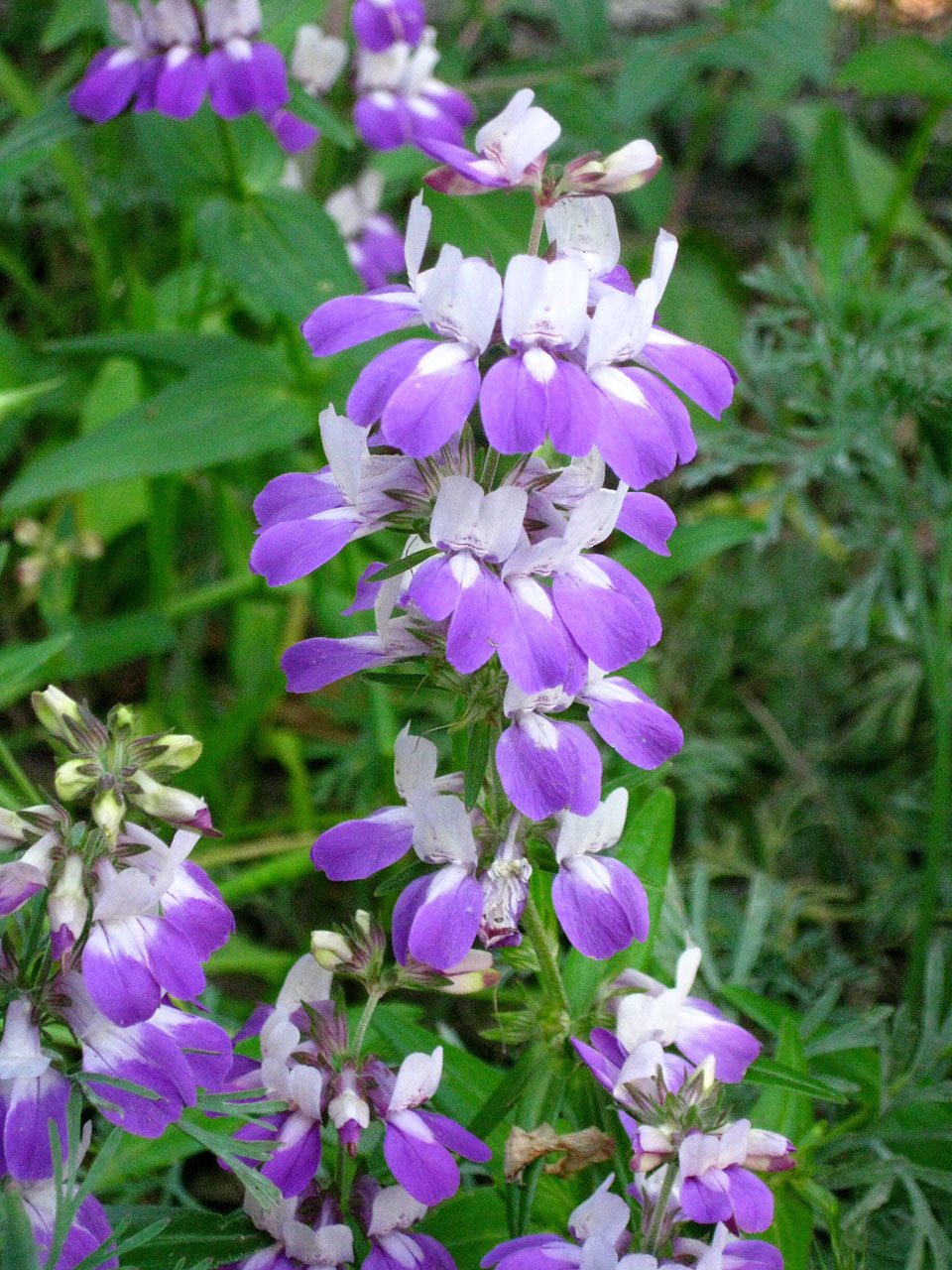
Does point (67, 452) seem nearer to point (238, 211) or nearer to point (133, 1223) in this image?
point (238, 211)

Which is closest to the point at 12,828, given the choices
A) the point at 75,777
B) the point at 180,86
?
the point at 75,777

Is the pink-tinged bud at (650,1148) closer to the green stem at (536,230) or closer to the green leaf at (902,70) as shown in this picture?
the green stem at (536,230)

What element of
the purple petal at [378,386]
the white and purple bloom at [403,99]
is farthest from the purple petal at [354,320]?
the white and purple bloom at [403,99]

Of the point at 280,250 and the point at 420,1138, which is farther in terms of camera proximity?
the point at 280,250

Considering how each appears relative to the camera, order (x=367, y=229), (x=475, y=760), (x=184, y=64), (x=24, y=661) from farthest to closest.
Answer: (x=367, y=229), (x=184, y=64), (x=24, y=661), (x=475, y=760)

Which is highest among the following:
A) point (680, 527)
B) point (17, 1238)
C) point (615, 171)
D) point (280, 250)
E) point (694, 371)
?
point (615, 171)

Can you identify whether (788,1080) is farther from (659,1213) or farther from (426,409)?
(426,409)
